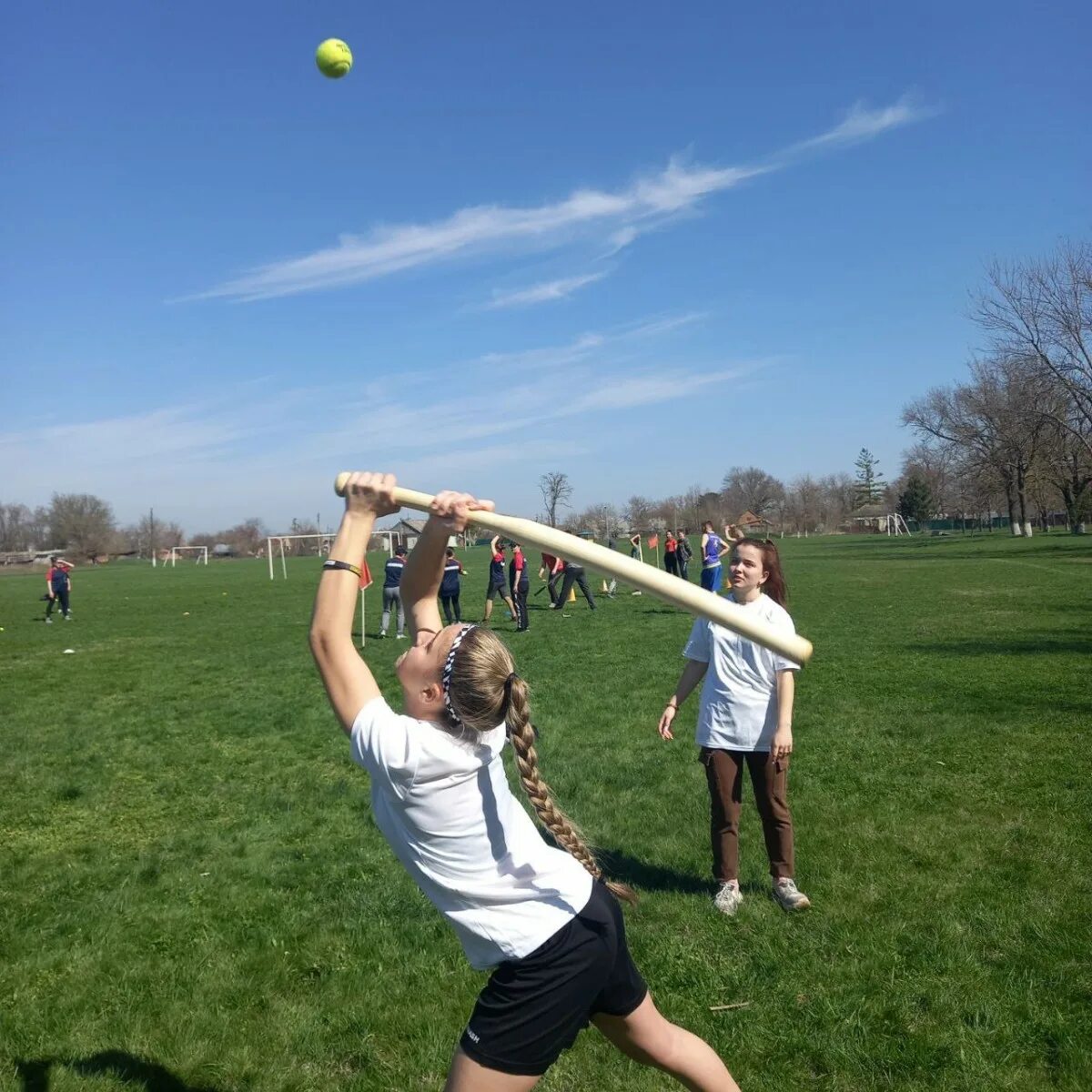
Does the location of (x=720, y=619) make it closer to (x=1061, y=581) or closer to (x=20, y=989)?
(x=20, y=989)

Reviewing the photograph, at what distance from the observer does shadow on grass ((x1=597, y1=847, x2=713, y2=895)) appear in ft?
20.1

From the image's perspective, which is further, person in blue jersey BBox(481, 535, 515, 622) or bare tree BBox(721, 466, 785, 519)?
bare tree BBox(721, 466, 785, 519)

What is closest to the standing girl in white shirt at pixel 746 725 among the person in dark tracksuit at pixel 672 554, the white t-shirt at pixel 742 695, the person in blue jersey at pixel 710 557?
the white t-shirt at pixel 742 695

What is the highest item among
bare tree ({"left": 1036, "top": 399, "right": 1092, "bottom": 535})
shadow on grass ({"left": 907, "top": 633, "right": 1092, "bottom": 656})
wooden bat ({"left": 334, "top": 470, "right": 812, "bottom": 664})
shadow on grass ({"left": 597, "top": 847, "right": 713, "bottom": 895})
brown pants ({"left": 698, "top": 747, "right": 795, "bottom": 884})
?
bare tree ({"left": 1036, "top": 399, "right": 1092, "bottom": 535})

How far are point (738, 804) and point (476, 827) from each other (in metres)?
3.40

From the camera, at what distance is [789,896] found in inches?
224

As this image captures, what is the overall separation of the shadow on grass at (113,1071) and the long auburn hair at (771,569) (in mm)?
3817

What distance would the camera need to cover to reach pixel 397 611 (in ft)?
78.3

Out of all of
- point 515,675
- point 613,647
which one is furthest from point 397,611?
point 515,675

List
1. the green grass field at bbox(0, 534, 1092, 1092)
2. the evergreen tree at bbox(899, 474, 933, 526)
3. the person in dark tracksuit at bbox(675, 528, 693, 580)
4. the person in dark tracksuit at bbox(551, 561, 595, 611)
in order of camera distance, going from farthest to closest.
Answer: the evergreen tree at bbox(899, 474, 933, 526), the person in dark tracksuit at bbox(675, 528, 693, 580), the person in dark tracksuit at bbox(551, 561, 595, 611), the green grass field at bbox(0, 534, 1092, 1092)

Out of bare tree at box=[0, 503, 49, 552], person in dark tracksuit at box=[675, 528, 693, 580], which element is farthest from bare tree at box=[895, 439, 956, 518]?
bare tree at box=[0, 503, 49, 552]

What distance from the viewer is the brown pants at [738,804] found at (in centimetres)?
563

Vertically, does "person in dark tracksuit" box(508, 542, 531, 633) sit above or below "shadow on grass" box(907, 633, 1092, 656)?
above

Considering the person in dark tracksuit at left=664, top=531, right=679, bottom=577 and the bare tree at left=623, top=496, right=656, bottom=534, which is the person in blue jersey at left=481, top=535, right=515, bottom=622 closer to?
the person in dark tracksuit at left=664, top=531, right=679, bottom=577
